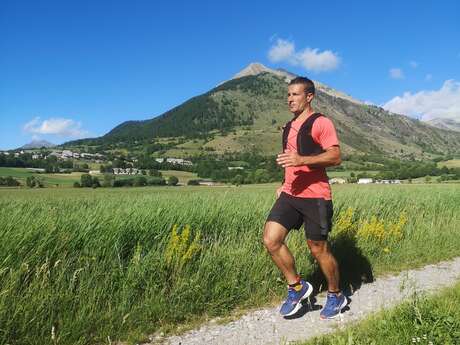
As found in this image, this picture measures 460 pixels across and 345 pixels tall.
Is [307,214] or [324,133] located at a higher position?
[324,133]

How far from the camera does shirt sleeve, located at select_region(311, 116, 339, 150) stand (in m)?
4.62

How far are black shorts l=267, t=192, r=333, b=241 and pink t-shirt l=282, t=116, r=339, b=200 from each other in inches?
2.8

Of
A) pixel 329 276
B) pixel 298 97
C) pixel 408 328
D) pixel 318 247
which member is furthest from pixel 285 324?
pixel 298 97

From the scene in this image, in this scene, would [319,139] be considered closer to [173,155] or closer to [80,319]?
[80,319]

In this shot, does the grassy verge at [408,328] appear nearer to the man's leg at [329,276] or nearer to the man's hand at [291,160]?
the man's leg at [329,276]

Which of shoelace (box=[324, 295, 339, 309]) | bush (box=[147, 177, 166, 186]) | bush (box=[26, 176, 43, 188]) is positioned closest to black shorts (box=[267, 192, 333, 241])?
shoelace (box=[324, 295, 339, 309])

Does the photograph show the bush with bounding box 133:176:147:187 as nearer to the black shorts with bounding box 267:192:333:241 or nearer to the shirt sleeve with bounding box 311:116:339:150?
the black shorts with bounding box 267:192:333:241

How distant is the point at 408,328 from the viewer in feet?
12.6

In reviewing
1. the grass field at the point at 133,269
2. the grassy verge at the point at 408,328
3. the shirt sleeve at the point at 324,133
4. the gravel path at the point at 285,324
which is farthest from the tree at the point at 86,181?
the grassy verge at the point at 408,328

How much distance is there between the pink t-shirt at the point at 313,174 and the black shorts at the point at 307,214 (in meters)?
0.07

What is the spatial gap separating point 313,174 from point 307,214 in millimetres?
443

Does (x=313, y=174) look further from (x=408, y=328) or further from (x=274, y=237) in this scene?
(x=408, y=328)

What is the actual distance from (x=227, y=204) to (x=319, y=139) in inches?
145

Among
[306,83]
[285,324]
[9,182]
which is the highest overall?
[306,83]
